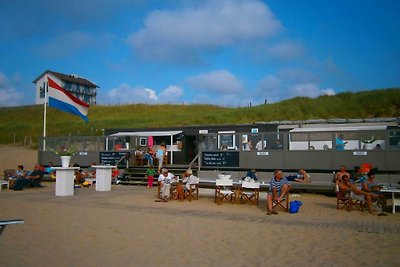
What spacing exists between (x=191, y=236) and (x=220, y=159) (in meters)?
10.2

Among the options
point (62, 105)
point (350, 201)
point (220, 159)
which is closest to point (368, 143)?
point (350, 201)

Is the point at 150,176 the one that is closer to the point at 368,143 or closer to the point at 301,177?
the point at 301,177

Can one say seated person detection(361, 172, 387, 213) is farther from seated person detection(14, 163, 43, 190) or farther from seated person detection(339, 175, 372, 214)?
seated person detection(14, 163, 43, 190)

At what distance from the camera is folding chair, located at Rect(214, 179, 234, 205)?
12.8m

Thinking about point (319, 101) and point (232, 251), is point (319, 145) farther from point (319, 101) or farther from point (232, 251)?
point (319, 101)

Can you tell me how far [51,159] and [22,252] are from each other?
57.0ft

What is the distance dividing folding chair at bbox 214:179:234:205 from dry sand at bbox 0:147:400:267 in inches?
24.7

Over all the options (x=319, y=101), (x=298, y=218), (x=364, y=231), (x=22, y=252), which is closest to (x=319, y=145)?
(x=298, y=218)

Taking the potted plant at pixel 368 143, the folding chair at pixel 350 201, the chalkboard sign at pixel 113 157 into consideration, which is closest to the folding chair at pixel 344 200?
the folding chair at pixel 350 201

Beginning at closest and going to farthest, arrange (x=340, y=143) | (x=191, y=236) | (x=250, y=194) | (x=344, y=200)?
(x=191, y=236), (x=344, y=200), (x=250, y=194), (x=340, y=143)

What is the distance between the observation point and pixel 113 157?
21.4 meters

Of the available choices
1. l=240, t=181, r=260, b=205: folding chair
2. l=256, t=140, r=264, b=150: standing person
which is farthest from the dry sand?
l=256, t=140, r=264, b=150: standing person

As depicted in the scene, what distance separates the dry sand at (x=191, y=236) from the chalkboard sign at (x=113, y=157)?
871 cm

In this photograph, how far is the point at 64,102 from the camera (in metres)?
22.3
